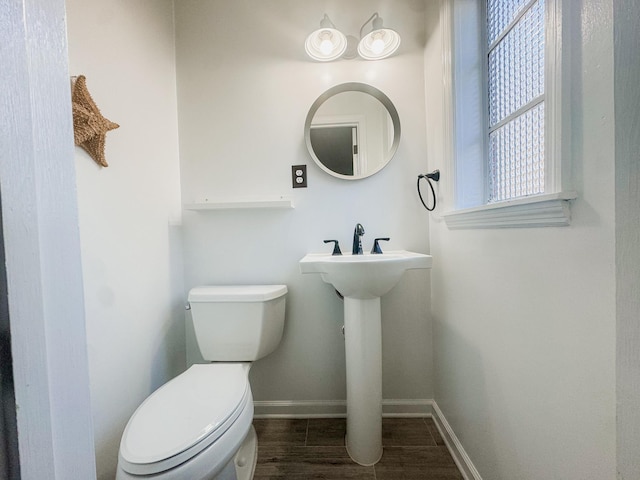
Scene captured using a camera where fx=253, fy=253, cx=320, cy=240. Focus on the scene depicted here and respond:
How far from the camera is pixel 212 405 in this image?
0.80m

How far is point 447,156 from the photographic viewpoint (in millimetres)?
1081

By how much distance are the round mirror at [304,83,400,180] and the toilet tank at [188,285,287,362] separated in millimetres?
749

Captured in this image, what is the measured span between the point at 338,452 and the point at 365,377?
39 cm

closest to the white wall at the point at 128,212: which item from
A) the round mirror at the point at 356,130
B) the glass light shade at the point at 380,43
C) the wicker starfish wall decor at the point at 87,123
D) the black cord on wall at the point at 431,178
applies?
the wicker starfish wall decor at the point at 87,123

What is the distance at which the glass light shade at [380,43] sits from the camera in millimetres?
1231

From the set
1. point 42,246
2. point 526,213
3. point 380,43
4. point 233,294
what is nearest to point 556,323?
point 526,213

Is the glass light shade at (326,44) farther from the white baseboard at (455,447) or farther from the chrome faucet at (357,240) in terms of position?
the white baseboard at (455,447)

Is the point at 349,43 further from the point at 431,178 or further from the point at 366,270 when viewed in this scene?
the point at 366,270

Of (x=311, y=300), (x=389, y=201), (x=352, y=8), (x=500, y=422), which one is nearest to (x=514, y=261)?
(x=500, y=422)

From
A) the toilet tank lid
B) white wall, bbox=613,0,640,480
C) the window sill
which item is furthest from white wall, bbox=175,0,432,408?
white wall, bbox=613,0,640,480

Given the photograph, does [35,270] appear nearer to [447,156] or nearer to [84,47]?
[84,47]

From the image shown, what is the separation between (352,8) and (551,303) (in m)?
1.54

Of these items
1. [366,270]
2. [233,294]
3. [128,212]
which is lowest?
[233,294]

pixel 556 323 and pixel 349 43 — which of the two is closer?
pixel 556 323
